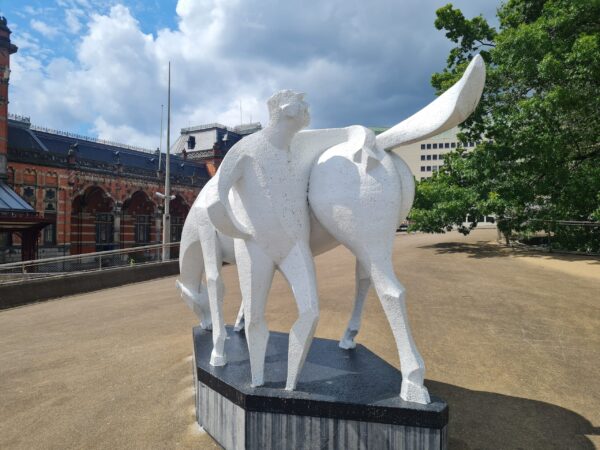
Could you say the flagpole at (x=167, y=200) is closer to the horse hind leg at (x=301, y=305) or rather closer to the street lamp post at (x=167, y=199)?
the street lamp post at (x=167, y=199)

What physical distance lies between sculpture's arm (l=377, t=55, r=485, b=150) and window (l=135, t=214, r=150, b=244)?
1316 inches

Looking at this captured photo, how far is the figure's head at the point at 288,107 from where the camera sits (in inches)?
142

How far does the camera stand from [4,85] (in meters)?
24.5

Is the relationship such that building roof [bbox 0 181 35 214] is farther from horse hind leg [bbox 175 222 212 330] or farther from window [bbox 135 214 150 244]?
horse hind leg [bbox 175 222 212 330]

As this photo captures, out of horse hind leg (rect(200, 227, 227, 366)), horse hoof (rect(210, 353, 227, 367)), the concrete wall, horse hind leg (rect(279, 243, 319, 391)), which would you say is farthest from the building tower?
horse hind leg (rect(279, 243, 319, 391))

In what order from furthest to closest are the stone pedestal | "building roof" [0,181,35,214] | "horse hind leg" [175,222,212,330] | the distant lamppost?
"building roof" [0,181,35,214], the distant lamppost, "horse hind leg" [175,222,212,330], the stone pedestal

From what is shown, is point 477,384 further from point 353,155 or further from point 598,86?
point 598,86

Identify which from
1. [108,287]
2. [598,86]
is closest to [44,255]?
[108,287]

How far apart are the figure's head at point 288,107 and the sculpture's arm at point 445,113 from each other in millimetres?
766

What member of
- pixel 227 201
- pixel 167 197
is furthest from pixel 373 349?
pixel 167 197

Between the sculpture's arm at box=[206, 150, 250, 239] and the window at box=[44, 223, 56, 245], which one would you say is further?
the window at box=[44, 223, 56, 245]

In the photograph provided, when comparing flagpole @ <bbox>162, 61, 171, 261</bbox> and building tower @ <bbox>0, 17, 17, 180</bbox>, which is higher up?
building tower @ <bbox>0, 17, 17, 180</bbox>

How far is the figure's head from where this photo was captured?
→ 362 centimetres

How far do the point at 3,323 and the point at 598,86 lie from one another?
808 inches
